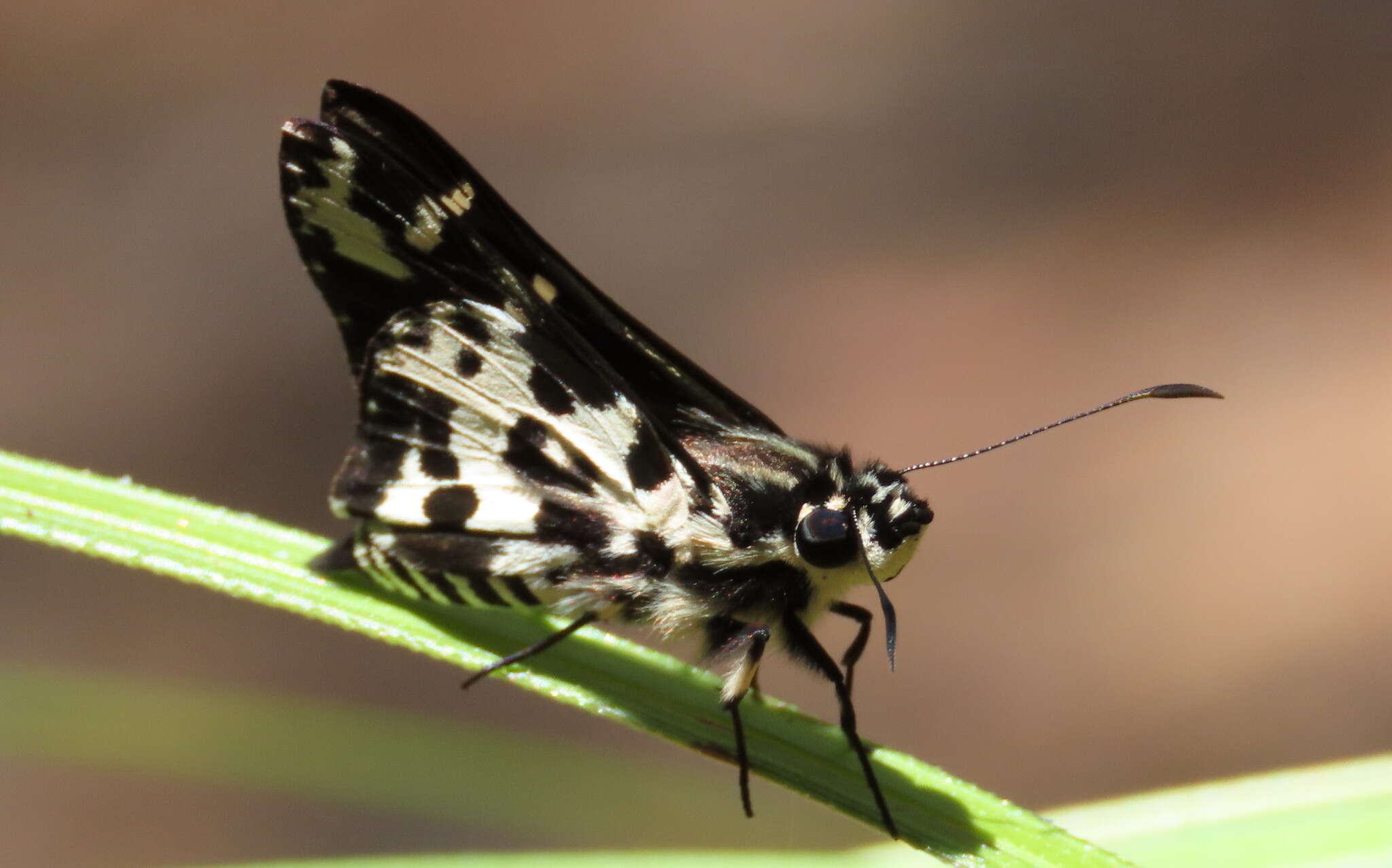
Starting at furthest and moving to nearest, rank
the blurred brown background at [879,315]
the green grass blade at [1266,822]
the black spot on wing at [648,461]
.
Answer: the blurred brown background at [879,315]
the black spot on wing at [648,461]
the green grass blade at [1266,822]

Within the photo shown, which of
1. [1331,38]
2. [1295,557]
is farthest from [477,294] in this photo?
[1331,38]

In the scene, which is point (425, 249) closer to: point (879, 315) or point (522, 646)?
point (522, 646)

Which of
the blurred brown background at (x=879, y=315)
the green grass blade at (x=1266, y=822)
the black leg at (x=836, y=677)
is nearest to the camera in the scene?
the green grass blade at (x=1266, y=822)

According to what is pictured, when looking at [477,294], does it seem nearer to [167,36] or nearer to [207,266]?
[207,266]

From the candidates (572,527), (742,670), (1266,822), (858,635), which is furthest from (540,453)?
(1266,822)

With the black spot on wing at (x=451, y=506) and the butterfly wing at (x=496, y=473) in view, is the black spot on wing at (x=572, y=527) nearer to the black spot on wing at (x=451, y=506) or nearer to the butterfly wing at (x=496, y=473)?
the butterfly wing at (x=496, y=473)

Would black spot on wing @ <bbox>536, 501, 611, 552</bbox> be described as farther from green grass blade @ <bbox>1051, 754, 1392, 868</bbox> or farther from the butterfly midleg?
green grass blade @ <bbox>1051, 754, 1392, 868</bbox>

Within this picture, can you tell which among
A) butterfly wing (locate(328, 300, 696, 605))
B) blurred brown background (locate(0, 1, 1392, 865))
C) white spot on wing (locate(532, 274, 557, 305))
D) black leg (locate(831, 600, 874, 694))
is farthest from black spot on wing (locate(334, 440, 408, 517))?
blurred brown background (locate(0, 1, 1392, 865))

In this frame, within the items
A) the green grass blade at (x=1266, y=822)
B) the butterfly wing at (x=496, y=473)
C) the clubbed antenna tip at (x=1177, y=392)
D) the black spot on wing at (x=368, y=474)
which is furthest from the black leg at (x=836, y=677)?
the black spot on wing at (x=368, y=474)
